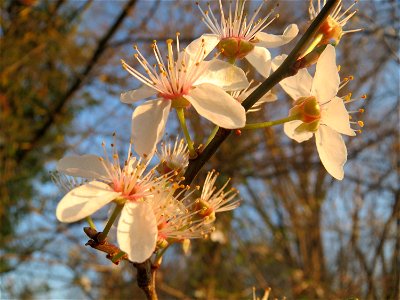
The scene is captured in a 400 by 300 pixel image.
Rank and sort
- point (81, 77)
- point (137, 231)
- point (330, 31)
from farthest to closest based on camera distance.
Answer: point (81, 77)
point (330, 31)
point (137, 231)

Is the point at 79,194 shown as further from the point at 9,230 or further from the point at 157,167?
the point at 9,230

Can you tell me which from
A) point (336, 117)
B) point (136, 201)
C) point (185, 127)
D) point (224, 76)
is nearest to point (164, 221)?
point (136, 201)

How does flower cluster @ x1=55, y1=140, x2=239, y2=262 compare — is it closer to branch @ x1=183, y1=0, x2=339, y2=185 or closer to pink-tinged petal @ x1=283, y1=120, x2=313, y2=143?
branch @ x1=183, y1=0, x2=339, y2=185

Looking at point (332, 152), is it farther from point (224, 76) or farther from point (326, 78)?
point (224, 76)

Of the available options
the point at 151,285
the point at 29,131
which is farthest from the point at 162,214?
the point at 29,131

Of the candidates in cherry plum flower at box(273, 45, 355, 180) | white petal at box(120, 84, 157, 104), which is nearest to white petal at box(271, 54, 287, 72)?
cherry plum flower at box(273, 45, 355, 180)

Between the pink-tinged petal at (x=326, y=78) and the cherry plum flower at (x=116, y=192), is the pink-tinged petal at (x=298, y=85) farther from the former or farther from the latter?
the cherry plum flower at (x=116, y=192)
